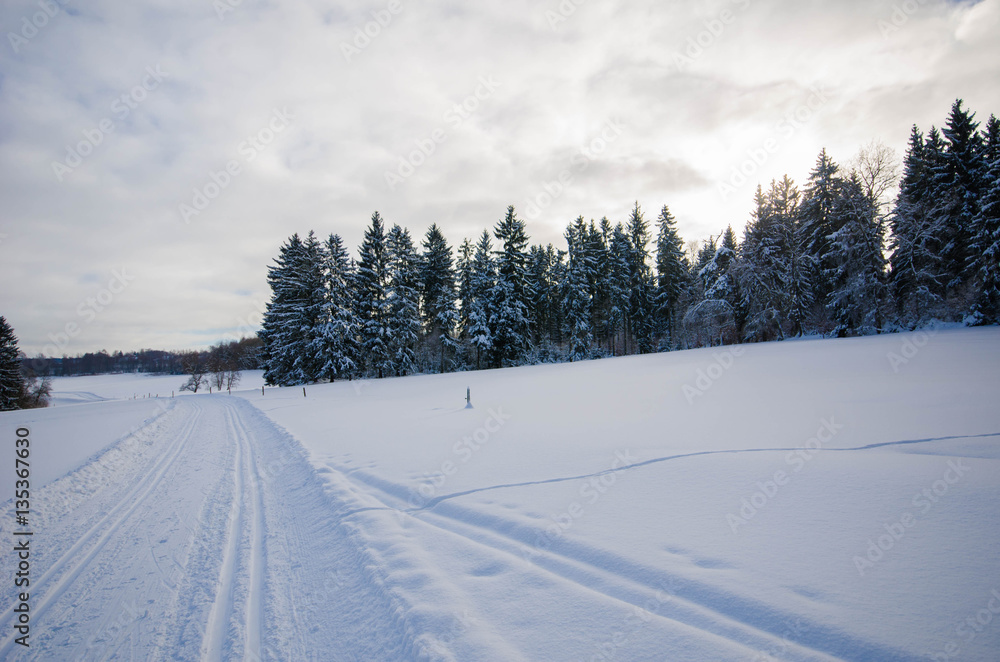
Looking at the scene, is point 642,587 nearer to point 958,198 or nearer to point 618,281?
point 958,198

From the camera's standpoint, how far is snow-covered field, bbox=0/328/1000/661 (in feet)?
8.05

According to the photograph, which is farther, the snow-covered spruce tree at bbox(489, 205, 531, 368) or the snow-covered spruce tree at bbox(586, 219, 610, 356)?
the snow-covered spruce tree at bbox(586, 219, 610, 356)

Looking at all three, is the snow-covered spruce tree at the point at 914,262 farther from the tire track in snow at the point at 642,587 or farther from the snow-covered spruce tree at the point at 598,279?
the tire track in snow at the point at 642,587

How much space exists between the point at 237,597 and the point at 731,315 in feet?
106

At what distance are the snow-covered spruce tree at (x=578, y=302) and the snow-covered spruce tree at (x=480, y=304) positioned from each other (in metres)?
8.75

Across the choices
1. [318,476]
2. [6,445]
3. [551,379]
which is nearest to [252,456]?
[318,476]

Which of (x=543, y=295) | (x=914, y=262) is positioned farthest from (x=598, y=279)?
(x=914, y=262)

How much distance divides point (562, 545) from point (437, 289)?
36597 mm

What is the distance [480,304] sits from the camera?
112ft

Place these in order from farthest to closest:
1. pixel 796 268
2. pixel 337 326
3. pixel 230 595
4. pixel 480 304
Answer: pixel 480 304 → pixel 337 326 → pixel 796 268 → pixel 230 595

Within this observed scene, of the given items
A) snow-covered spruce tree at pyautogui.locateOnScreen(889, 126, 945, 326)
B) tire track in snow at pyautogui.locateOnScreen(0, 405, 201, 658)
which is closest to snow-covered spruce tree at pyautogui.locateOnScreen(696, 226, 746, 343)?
snow-covered spruce tree at pyautogui.locateOnScreen(889, 126, 945, 326)

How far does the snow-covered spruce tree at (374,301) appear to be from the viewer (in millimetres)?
34000

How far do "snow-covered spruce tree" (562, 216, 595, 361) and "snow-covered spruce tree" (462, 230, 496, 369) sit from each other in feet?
28.7

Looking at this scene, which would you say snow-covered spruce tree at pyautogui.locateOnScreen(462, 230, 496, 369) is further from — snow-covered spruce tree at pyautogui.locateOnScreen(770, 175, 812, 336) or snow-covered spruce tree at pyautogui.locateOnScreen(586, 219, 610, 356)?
snow-covered spruce tree at pyautogui.locateOnScreen(770, 175, 812, 336)
